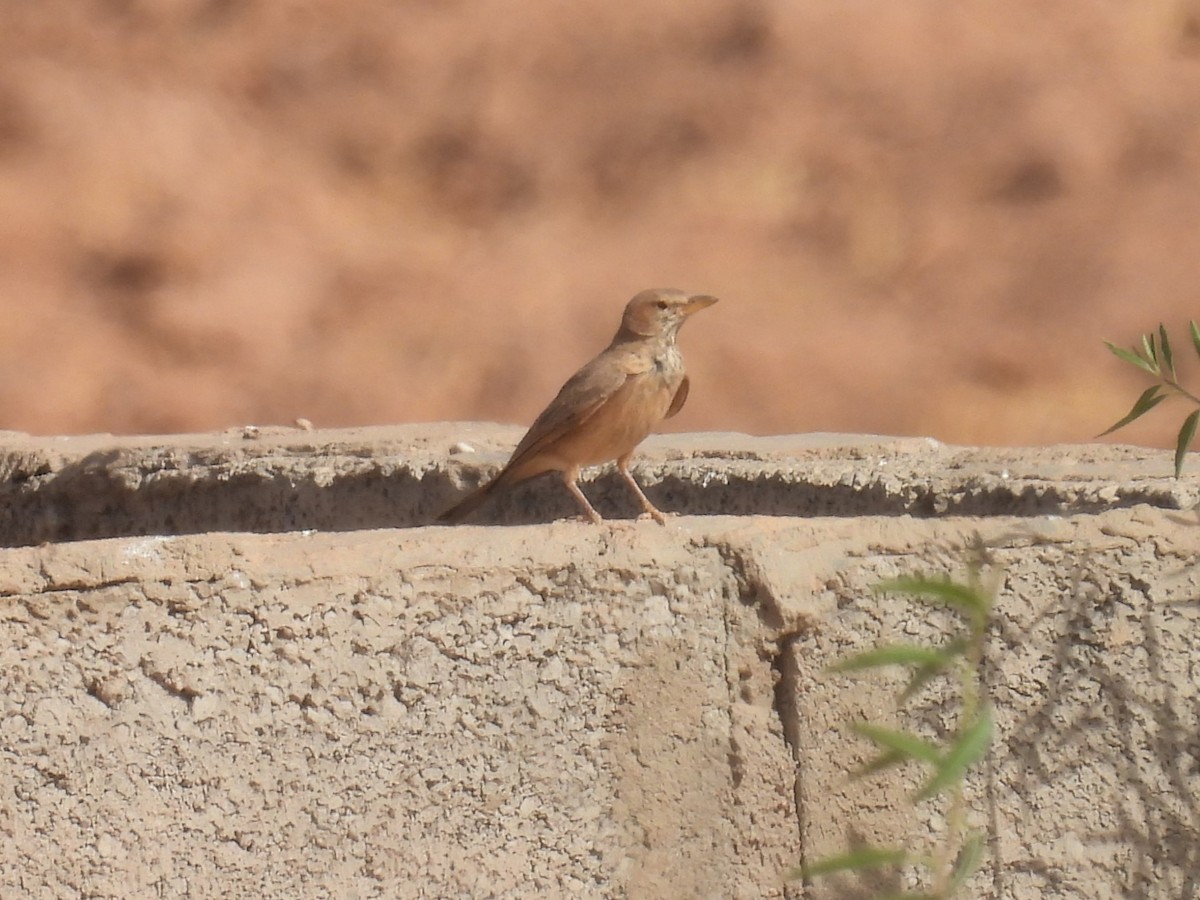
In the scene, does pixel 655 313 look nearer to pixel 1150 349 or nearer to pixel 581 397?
pixel 581 397

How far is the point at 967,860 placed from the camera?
1586 mm

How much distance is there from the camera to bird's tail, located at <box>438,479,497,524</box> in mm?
3176

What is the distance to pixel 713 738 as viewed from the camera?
1.93m

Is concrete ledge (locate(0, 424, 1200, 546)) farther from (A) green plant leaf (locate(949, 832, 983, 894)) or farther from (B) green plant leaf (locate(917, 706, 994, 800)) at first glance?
(B) green plant leaf (locate(917, 706, 994, 800))

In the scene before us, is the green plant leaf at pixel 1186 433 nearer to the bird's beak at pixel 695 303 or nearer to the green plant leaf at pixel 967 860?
the green plant leaf at pixel 967 860

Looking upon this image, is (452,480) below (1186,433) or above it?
above

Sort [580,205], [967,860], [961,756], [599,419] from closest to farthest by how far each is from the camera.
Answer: [961,756]
[967,860]
[599,419]
[580,205]

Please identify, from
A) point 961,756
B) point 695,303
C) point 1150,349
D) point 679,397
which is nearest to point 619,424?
point 679,397

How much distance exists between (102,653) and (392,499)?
1.41 metres

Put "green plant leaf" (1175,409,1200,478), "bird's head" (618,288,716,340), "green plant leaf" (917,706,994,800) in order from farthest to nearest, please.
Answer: "bird's head" (618,288,716,340), "green plant leaf" (1175,409,1200,478), "green plant leaf" (917,706,994,800)

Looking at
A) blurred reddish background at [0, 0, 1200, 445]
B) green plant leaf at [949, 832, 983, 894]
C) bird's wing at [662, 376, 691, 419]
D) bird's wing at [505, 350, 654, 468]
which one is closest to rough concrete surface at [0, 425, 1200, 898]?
green plant leaf at [949, 832, 983, 894]

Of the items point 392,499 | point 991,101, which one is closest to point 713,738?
point 392,499

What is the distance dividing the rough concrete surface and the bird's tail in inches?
47.1

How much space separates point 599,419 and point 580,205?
Result: 6.87 meters
